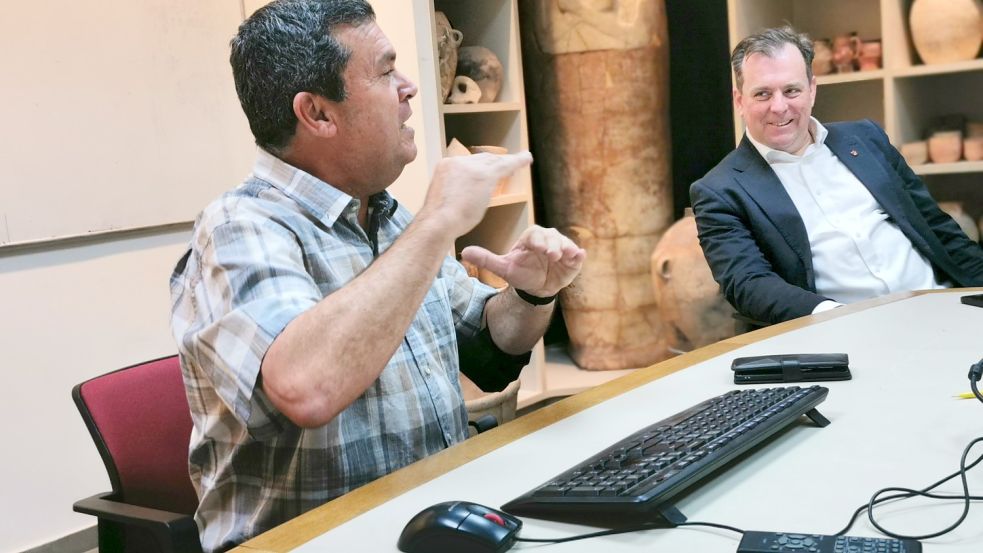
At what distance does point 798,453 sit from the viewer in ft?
3.92

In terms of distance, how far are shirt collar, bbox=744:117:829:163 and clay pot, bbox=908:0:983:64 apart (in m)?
0.85

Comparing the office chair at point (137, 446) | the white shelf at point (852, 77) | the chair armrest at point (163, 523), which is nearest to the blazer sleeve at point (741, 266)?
the white shelf at point (852, 77)

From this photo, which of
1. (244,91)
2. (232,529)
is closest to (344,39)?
(244,91)

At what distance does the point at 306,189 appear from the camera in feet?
5.06

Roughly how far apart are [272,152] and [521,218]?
2.27m

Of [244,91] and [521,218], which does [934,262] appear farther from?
[244,91]

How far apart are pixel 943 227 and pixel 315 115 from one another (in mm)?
1976

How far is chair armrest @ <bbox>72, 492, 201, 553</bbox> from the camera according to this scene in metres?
1.42

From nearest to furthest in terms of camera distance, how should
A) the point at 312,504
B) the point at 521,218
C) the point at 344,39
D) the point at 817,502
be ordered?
the point at 817,502, the point at 312,504, the point at 344,39, the point at 521,218

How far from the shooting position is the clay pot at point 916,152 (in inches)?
139

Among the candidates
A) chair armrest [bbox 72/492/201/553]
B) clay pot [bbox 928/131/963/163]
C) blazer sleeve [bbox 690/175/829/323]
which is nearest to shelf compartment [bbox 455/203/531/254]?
blazer sleeve [bbox 690/175/829/323]

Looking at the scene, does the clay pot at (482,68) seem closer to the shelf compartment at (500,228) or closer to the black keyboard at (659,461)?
the shelf compartment at (500,228)

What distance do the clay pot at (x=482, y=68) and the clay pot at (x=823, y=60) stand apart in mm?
1175

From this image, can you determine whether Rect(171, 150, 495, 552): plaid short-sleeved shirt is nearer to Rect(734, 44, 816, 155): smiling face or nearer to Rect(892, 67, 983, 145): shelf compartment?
Rect(734, 44, 816, 155): smiling face
